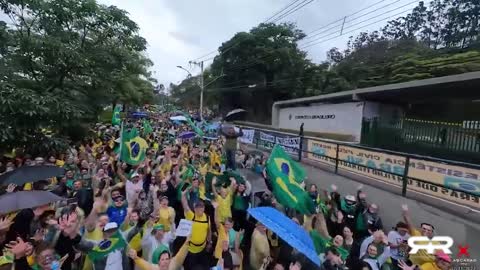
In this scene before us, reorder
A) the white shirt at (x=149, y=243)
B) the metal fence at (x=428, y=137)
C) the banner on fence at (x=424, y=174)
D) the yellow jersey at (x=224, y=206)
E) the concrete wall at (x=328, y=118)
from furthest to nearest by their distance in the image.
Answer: the concrete wall at (x=328, y=118) → the metal fence at (x=428, y=137) → the banner on fence at (x=424, y=174) → the yellow jersey at (x=224, y=206) → the white shirt at (x=149, y=243)


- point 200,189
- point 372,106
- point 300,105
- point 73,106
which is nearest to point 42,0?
point 73,106

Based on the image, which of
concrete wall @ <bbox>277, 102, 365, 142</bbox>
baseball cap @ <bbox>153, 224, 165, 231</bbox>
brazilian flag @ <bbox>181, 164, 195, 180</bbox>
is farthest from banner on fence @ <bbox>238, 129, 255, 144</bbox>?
baseball cap @ <bbox>153, 224, 165, 231</bbox>

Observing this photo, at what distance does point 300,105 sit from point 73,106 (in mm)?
20903

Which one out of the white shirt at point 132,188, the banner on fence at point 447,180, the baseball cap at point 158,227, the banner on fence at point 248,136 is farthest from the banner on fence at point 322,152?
the baseball cap at point 158,227

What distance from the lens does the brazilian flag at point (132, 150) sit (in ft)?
26.3

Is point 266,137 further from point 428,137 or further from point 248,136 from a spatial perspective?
point 428,137

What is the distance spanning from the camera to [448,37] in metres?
59.4

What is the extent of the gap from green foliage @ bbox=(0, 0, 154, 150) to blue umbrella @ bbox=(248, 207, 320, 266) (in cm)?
632

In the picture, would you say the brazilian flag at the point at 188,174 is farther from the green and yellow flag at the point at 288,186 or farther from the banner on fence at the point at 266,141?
the banner on fence at the point at 266,141

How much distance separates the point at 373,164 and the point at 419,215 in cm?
231

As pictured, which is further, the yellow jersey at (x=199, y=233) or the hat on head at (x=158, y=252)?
the yellow jersey at (x=199, y=233)

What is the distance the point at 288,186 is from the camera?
5.60 m

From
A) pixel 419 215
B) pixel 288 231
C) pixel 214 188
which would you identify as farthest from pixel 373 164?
pixel 288 231

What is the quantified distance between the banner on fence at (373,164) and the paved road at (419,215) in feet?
1.27
